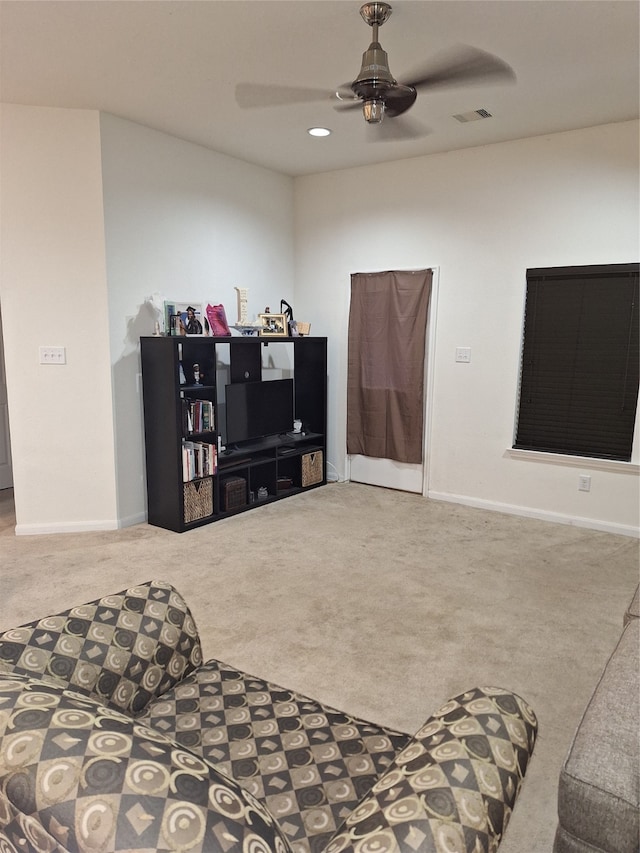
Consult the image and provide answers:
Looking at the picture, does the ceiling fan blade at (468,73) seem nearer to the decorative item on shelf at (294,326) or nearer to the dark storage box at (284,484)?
the decorative item on shelf at (294,326)

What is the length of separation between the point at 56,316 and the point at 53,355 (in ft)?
0.87

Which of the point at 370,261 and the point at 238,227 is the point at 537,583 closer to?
the point at 370,261

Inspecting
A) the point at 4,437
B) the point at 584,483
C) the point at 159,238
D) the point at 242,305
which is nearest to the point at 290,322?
the point at 242,305

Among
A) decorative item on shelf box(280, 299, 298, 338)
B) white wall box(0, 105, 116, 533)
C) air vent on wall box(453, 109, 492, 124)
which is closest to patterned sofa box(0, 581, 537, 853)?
white wall box(0, 105, 116, 533)

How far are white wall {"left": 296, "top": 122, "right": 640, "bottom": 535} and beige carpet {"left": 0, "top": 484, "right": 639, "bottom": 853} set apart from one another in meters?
0.35

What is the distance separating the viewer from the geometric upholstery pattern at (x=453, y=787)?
3.11 feet

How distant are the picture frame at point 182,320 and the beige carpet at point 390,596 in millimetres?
1432

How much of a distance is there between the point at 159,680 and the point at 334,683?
1044 mm

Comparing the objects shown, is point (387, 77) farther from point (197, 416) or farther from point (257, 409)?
point (257, 409)

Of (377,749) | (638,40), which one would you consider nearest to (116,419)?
(377,749)

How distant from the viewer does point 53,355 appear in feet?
13.2

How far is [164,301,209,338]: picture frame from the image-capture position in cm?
423

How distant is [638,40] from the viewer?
2.80 m

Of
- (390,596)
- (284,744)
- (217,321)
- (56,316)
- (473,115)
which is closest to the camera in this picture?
(284,744)
